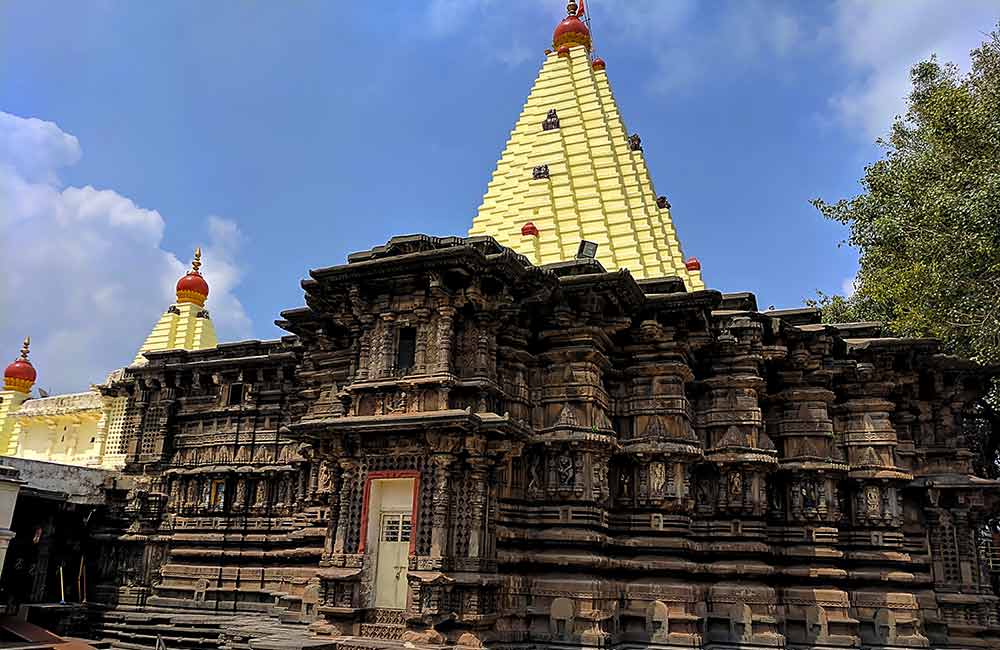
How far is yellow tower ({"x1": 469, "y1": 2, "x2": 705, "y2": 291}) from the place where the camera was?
63.0ft

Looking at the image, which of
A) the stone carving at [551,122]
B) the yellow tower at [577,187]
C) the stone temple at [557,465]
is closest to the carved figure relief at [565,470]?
the stone temple at [557,465]

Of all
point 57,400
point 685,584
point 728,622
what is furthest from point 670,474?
point 57,400

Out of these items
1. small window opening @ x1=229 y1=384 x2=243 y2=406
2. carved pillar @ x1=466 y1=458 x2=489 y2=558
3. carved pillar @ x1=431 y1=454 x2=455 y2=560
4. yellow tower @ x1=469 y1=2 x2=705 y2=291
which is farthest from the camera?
small window opening @ x1=229 y1=384 x2=243 y2=406

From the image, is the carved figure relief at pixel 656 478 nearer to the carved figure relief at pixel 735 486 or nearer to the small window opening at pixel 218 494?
the carved figure relief at pixel 735 486

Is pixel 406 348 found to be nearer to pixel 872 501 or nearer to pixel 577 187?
pixel 577 187

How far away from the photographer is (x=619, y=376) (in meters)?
16.5

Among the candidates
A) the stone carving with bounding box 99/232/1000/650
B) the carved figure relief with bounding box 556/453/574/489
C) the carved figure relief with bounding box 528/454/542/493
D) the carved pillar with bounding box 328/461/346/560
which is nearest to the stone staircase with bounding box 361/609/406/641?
the stone carving with bounding box 99/232/1000/650

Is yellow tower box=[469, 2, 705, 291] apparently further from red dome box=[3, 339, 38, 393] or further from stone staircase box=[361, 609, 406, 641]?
red dome box=[3, 339, 38, 393]

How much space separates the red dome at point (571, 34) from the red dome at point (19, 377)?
28983 millimetres

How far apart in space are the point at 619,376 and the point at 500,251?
388 centimetres

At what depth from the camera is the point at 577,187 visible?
2025 centimetres

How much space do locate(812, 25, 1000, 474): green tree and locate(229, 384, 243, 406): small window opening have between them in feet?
60.1

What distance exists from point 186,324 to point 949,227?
25261mm

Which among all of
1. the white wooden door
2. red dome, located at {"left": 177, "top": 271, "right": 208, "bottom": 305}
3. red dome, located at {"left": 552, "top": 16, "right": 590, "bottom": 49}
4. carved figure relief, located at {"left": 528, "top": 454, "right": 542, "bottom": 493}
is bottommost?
the white wooden door
